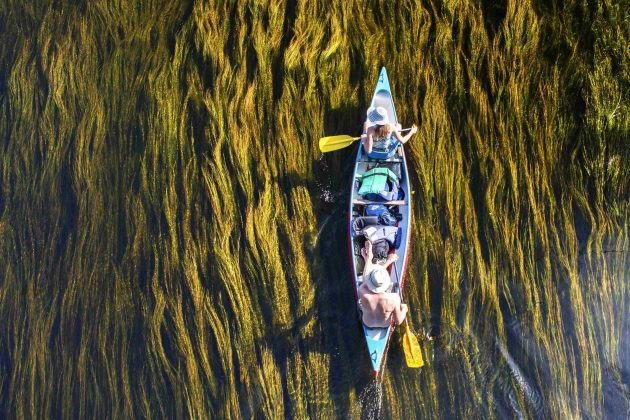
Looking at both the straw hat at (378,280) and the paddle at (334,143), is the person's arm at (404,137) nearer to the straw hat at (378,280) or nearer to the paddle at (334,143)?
the paddle at (334,143)

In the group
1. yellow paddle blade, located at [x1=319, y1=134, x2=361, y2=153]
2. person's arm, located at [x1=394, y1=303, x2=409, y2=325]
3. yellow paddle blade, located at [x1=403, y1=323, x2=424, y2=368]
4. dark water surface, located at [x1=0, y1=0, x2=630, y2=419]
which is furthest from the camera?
yellow paddle blade, located at [x1=319, y1=134, x2=361, y2=153]

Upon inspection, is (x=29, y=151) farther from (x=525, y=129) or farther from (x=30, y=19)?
(x=525, y=129)

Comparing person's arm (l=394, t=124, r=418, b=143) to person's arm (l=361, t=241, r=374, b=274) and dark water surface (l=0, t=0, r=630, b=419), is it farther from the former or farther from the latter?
person's arm (l=361, t=241, r=374, b=274)

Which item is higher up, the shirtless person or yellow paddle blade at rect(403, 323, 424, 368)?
the shirtless person

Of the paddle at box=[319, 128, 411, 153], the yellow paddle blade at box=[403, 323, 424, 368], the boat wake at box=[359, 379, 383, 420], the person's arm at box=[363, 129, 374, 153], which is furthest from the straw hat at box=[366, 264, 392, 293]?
the paddle at box=[319, 128, 411, 153]

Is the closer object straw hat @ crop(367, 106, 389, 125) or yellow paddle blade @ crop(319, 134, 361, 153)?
straw hat @ crop(367, 106, 389, 125)

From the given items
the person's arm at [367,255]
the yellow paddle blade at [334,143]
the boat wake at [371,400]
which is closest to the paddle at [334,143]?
the yellow paddle blade at [334,143]
